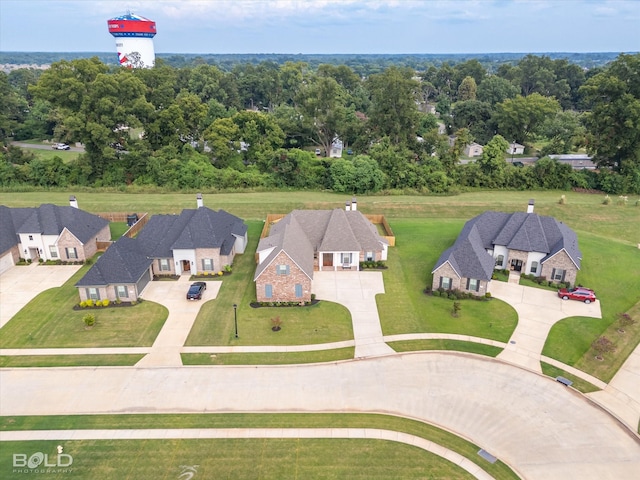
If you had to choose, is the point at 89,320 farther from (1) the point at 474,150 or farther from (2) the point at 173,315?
(1) the point at 474,150

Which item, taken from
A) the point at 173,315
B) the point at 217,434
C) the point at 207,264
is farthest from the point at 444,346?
the point at 207,264

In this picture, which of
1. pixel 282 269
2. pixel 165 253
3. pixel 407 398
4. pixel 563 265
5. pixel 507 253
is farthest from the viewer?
pixel 507 253

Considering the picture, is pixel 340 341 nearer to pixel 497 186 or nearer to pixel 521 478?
pixel 521 478

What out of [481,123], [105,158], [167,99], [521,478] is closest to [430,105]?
[481,123]

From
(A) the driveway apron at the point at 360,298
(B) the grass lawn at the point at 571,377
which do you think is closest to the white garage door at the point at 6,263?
(A) the driveway apron at the point at 360,298

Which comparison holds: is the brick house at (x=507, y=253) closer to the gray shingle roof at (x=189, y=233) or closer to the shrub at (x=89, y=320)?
the gray shingle roof at (x=189, y=233)

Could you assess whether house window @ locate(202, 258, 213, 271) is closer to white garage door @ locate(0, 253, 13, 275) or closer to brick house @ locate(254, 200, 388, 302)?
brick house @ locate(254, 200, 388, 302)

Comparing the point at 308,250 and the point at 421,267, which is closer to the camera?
the point at 308,250

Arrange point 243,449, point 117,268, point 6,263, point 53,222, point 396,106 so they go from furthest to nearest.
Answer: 1. point 396,106
2. point 53,222
3. point 6,263
4. point 117,268
5. point 243,449
